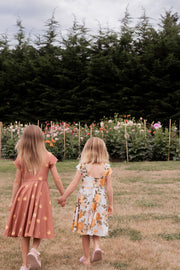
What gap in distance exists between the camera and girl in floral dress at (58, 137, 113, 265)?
10.0ft

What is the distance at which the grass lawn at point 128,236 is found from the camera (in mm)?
3094

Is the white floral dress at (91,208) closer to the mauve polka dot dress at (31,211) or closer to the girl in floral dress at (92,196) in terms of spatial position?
the girl in floral dress at (92,196)

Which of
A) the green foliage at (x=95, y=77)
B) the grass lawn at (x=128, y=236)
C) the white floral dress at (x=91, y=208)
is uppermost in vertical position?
the green foliage at (x=95, y=77)

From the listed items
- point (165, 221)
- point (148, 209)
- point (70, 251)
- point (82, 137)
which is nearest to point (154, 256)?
point (70, 251)

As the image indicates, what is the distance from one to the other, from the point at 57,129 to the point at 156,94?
7755mm

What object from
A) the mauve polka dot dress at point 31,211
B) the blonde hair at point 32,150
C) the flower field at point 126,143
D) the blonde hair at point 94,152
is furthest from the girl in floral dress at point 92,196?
the flower field at point 126,143

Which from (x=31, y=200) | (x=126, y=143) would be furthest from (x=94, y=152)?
(x=126, y=143)

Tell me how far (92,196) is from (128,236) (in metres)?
1.02

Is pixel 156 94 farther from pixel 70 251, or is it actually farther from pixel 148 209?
pixel 70 251

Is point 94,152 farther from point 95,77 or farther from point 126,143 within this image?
point 95,77

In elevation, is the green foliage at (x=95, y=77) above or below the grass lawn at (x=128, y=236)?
above

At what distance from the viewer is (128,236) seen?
382 centimetres

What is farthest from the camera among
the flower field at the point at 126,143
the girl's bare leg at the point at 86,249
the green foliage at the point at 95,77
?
the green foliage at the point at 95,77

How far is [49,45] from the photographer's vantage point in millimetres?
21344
